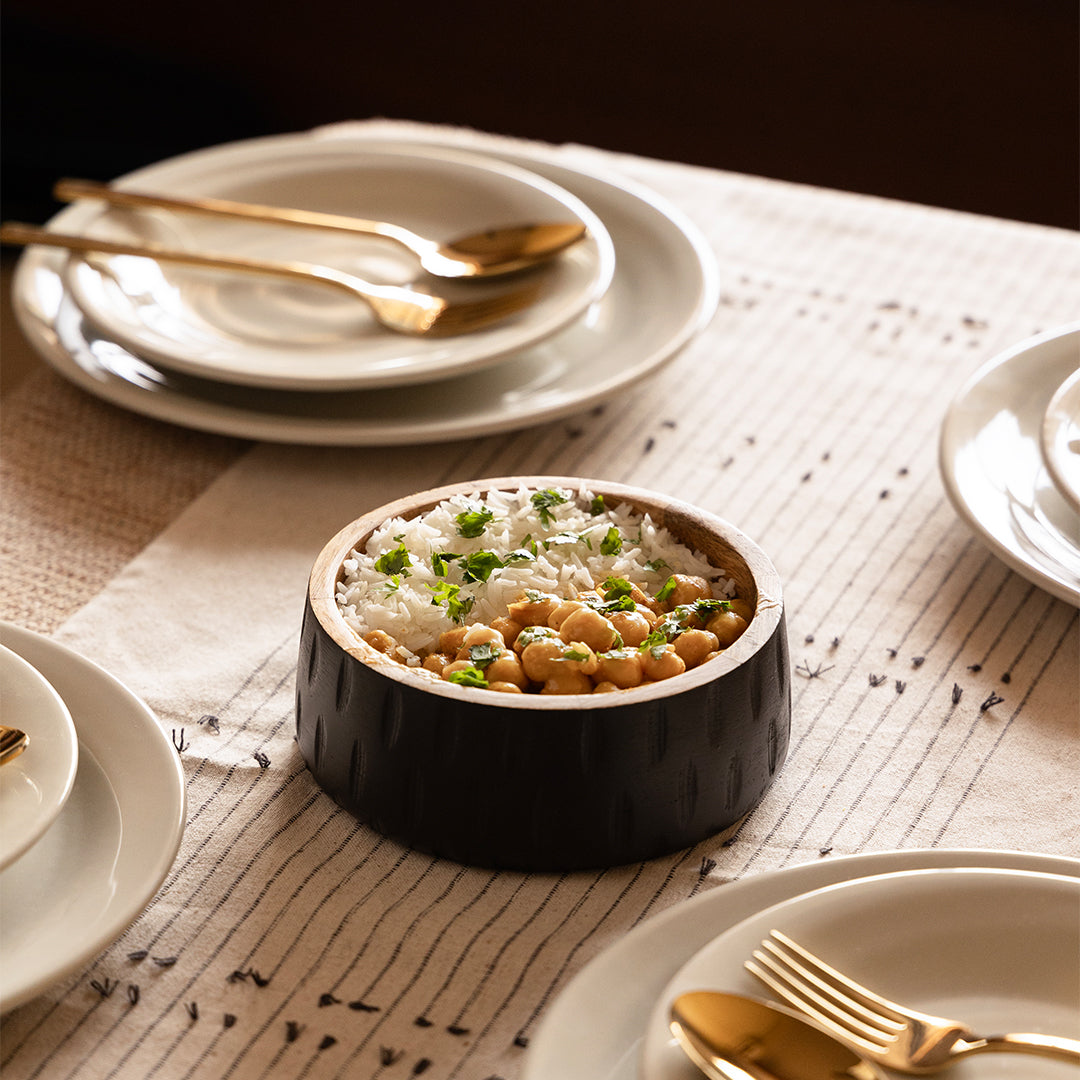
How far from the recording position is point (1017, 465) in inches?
39.4

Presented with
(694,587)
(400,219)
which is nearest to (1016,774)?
(694,587)

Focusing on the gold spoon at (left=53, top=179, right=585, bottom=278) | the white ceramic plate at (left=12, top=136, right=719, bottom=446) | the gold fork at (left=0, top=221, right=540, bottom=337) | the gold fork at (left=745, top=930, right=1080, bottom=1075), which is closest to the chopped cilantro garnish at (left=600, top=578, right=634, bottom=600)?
the gold fork at (left=745, top=930, right=1080, bottom=1075)

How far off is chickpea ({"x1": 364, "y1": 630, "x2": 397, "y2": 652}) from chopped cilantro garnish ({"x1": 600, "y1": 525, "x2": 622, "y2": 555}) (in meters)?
0.14

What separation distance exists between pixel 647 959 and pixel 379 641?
217mm

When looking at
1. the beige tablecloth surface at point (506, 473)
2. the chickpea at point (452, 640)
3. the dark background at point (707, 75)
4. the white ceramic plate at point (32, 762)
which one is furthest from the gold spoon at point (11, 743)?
the dark background at point (707, 75)

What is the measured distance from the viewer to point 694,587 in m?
0.76

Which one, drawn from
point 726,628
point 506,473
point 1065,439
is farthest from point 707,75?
point 726,628

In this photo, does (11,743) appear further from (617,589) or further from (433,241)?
(433,241)

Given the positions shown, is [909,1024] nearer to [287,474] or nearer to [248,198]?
[287,474]

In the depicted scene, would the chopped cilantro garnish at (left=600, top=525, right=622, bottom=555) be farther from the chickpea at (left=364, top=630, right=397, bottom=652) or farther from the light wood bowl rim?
the chickpea at (left=364, top=630, right=397, bottom=652)

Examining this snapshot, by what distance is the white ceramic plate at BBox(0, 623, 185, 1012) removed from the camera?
0.60 m

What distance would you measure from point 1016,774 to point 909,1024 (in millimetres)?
262

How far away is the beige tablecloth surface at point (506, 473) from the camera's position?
64cm

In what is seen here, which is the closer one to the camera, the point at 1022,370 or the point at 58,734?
the point at 58,734
